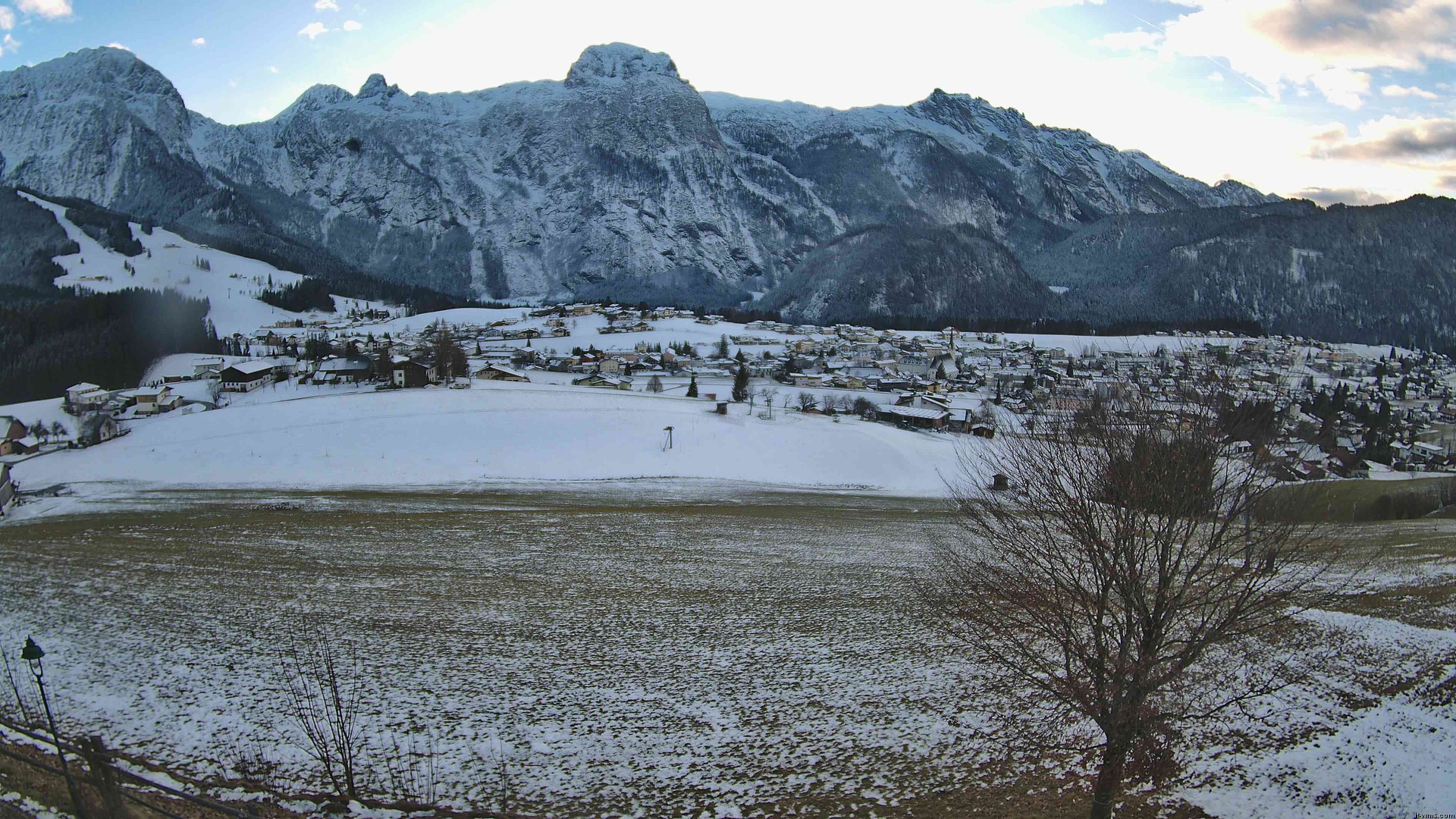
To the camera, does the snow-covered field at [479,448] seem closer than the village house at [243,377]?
Yes

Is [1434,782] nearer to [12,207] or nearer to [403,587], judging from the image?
[403,587]

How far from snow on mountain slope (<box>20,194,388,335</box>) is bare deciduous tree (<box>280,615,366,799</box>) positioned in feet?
440

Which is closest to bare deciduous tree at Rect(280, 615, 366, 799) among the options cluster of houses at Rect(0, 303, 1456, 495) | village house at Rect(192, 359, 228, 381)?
cluster of houses at Rect(0, 303, 1456, 495)

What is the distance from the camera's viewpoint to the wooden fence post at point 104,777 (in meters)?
9.44

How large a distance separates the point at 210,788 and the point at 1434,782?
750 inches

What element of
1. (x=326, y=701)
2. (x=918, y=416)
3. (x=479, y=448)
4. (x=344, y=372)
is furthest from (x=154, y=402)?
(x=918, y=416)

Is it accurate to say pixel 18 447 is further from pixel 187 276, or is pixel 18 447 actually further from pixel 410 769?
pixel 187 276

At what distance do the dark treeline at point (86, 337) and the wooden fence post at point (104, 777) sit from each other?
281 feet

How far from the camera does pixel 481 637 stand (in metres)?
17.0

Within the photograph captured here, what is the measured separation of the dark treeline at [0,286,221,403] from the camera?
75812mm

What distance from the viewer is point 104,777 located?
9.56 m

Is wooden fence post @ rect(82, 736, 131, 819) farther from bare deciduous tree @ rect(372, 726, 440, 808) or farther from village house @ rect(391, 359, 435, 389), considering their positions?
village house @ rect(391, 359, 435, 389)

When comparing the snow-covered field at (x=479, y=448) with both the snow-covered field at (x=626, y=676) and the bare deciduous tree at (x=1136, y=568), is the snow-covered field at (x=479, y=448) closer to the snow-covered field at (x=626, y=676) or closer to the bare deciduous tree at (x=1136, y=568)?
the snow-covered field at (x=626, y=676)

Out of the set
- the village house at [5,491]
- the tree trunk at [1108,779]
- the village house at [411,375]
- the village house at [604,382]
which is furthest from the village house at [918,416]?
the village house at [5,491]
